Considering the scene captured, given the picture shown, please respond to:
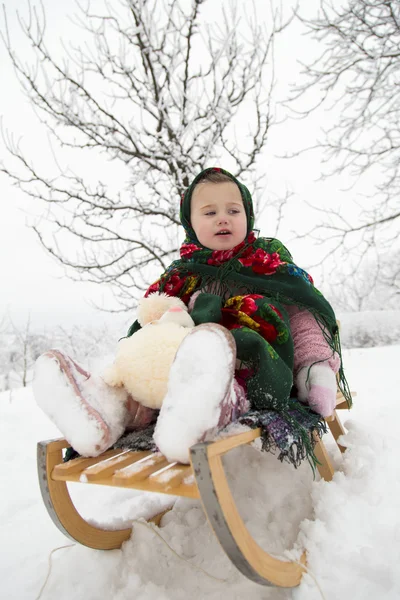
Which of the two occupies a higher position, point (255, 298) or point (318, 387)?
point (255, 298)

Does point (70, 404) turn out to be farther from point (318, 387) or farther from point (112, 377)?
point (318, 387)

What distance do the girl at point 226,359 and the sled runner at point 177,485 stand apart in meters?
0.05

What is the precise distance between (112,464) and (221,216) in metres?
0.98

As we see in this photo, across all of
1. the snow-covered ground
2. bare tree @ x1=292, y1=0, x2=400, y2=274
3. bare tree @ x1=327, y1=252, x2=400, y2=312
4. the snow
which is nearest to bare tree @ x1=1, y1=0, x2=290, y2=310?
bare tree @ x1=292, y1=0, x2=400, y2=274

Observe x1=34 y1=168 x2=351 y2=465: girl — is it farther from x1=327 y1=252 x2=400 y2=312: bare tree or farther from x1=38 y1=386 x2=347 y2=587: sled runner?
x1=327 y1=252 x2=400 y2=312: bare tree

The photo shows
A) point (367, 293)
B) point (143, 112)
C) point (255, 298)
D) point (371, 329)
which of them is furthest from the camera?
point (367, 293)

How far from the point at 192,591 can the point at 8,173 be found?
361 centimetres

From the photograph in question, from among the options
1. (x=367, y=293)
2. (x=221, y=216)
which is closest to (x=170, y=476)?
(x=221, y=216)

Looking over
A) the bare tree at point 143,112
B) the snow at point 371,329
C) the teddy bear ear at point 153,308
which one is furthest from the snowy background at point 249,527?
the snow at point 371,329

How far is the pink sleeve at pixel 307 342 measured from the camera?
50.3 inches

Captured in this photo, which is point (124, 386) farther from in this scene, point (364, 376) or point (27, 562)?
point (364, 376)

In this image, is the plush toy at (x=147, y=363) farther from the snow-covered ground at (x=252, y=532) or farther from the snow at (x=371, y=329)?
the snow at (x=371, y=329)

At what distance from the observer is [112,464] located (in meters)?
0.87

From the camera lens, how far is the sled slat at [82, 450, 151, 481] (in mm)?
829
